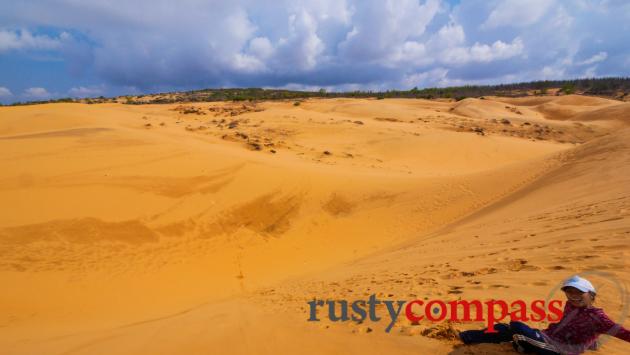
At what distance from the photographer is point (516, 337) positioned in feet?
9.08

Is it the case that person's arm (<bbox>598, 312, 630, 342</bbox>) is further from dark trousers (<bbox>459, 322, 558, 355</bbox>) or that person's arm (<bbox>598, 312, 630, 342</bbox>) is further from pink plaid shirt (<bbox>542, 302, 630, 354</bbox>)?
dark trousers (<bbox>459, 322, 558, 355</bbox>)

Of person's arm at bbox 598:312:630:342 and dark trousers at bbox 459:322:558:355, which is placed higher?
person's arm at bbox 598:312:630:342

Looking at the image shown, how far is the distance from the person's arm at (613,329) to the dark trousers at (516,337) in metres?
0.38

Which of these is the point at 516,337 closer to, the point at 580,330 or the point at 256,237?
the point at 580,330

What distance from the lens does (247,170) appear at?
11836mm

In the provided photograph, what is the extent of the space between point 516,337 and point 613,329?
0.61 meters

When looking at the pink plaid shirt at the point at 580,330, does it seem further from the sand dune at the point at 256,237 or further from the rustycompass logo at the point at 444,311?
the rustycompass logo at the point at 444,311

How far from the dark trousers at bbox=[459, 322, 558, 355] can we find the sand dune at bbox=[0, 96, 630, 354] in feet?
0.31

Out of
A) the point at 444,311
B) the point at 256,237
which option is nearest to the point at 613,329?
the point at 444,311

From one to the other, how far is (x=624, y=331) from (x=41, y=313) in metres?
7.03

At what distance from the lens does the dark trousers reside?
8.89 ft

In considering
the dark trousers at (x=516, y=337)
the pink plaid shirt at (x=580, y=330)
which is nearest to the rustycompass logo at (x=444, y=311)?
the dark trousers at (x=516, y=337)

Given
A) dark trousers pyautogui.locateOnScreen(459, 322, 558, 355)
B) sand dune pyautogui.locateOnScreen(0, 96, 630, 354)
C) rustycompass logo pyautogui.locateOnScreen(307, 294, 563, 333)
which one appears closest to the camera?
→ dark trousers pyautogui.locateOnScreen(459, 322, 558, 355)

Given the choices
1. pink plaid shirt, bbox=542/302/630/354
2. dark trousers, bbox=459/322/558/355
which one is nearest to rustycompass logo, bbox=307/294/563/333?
dark trousers, bbox=459/322/558/355
